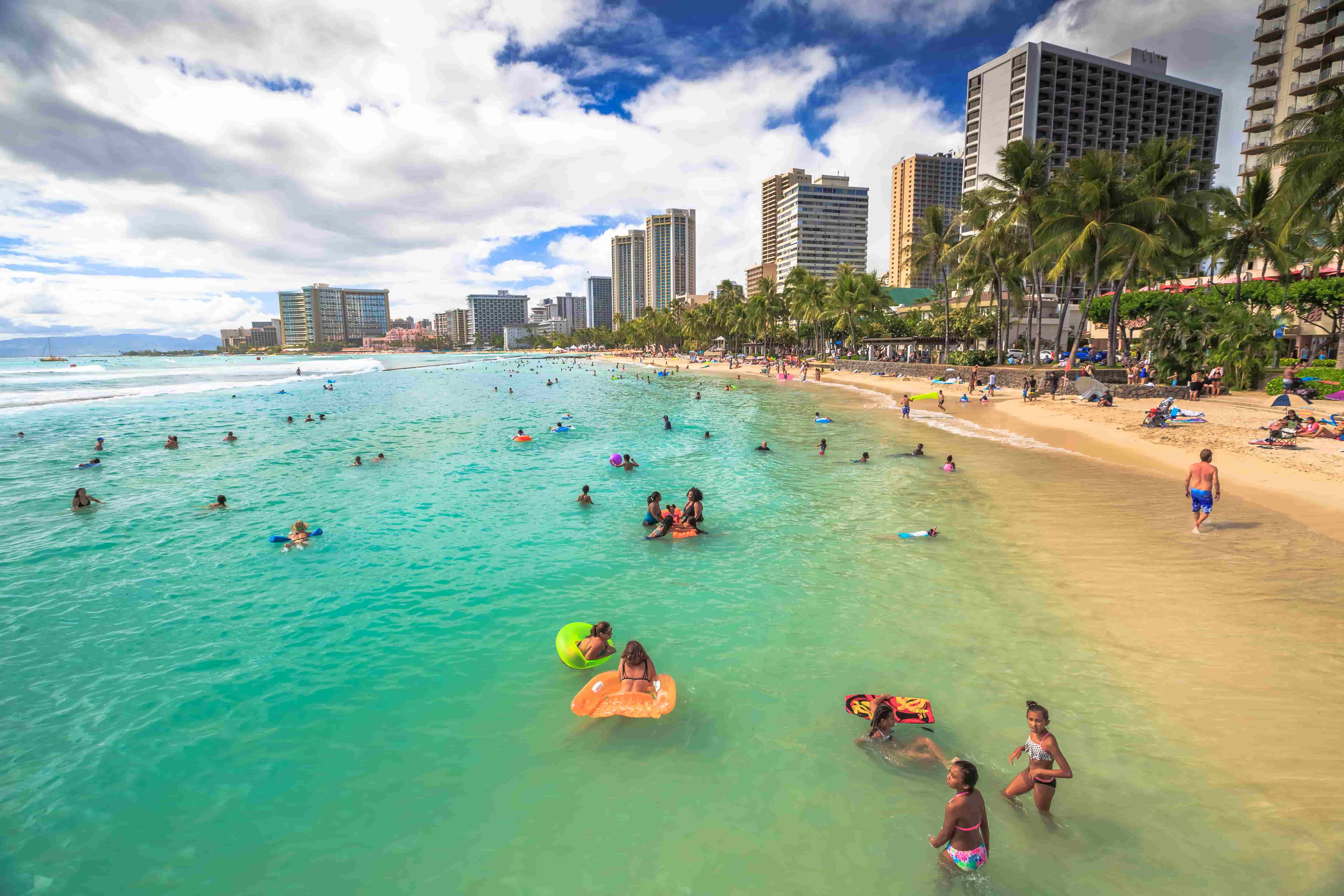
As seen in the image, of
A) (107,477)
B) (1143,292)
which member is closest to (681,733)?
(107,477)

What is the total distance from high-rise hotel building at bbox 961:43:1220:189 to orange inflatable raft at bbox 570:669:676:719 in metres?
103

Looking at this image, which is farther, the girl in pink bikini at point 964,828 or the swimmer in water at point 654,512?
the swimmer in water at point 654,512

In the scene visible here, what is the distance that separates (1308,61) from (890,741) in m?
85.9

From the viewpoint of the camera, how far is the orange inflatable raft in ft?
23.6

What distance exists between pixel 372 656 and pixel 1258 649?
12637mm

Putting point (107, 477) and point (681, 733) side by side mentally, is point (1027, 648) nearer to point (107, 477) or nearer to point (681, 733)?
point (681, 733)

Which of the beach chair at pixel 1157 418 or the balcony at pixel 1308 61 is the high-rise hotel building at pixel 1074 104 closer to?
the balcony at pixel 1308 61

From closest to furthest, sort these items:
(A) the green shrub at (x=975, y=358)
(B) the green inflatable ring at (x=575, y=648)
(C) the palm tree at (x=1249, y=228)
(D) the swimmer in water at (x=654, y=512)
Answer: (B) the green inflatable ring at (x=575, y=648)
(D) the swimmer in water at (x=654, y=512)
(C) the palm tree at (x=1249, y=228)
(A) the green shrub at (x=975, y=358)

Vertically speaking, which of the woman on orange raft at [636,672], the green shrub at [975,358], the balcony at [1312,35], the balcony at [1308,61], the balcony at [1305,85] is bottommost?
the woman on orange raft at [636,672]

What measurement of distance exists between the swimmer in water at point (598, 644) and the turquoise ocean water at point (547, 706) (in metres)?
0.55

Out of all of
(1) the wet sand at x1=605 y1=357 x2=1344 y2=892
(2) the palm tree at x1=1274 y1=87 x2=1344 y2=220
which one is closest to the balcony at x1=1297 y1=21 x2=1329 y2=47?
(2) the palm tree at x1=1274 y1=87 x2=1344 y2=220

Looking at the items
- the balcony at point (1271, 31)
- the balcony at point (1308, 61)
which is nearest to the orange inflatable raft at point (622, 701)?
the balcony at point (1308, 61)

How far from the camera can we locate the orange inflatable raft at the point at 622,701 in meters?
7.18

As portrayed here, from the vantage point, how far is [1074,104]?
94.9 m
